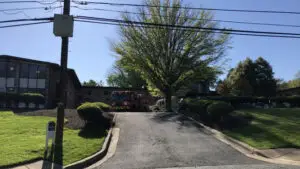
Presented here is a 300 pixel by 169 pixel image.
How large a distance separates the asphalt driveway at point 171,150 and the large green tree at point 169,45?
34.5ft

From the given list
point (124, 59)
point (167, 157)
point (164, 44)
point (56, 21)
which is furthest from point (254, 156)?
point (124, 59)

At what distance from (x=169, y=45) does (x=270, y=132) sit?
13623mm

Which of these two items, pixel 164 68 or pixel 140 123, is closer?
pixel 140 123

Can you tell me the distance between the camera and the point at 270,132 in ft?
39.7

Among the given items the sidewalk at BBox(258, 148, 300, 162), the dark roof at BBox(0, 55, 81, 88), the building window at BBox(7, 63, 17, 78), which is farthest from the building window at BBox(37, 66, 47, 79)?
the sidewalk at BBox(258, 148, 300, 162)

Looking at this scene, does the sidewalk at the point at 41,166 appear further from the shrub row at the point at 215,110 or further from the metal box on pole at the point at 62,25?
the shrub row at the point at 215,110

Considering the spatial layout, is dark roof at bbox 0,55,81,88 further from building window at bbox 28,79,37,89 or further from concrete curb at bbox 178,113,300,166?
concrete curb at bbox 178,113,300,166

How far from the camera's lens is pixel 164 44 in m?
23.4

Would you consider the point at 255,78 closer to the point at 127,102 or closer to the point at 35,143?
the point at 127,102

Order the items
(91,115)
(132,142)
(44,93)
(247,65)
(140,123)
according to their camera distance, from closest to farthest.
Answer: (132,142) < (91,115) < (140,123) < (44,93) < (247,65)

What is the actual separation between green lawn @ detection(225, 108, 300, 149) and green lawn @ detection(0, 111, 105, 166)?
6362 millimetres

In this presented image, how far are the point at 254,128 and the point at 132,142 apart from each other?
6376 mm

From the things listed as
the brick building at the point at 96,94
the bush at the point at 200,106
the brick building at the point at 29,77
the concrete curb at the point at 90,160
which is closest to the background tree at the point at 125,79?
the brick building at the point at 96,94

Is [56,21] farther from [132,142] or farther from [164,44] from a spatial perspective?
[164,44]
